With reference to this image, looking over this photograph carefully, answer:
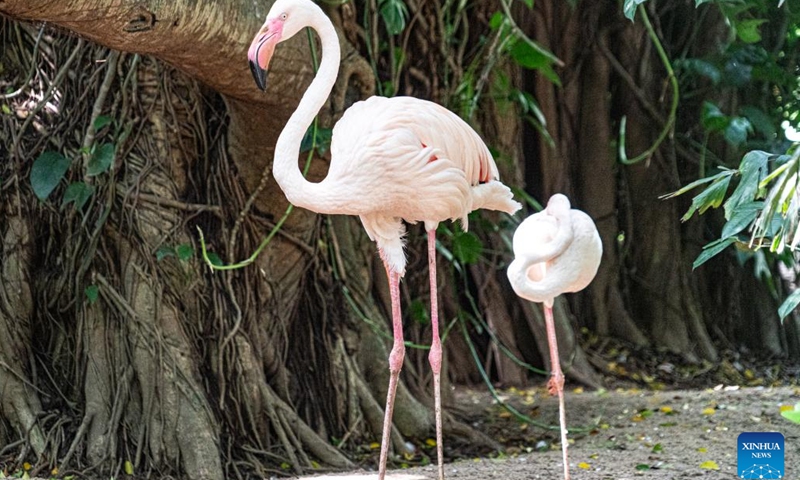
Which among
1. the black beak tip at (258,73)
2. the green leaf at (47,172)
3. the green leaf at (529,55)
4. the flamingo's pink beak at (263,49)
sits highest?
the green leaf at (529,55)

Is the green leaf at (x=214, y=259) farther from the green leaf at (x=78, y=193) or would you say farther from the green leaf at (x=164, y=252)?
the green leaf at (x=78, y=193)

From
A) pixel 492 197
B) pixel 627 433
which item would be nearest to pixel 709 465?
pixel 627 433

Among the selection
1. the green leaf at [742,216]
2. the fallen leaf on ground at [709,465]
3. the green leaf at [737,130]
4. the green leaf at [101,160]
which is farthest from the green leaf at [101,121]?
the green leaf at [737,130]

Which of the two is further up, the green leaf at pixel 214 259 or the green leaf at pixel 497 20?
the green leaf at pixel 497 20

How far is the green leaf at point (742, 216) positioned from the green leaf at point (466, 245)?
2588 mm

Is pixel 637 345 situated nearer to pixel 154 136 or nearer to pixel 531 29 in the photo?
pixel 531 29

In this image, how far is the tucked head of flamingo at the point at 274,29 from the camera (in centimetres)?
342

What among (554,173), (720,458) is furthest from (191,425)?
(554,173)

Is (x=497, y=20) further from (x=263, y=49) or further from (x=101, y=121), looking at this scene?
(x=263, y=49)

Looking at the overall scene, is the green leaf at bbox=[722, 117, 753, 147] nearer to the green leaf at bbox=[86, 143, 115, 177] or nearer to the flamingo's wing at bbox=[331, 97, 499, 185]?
the flamingo's wing at bbox=[331, 97, 499, 185]

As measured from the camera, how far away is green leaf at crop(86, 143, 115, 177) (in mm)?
4879

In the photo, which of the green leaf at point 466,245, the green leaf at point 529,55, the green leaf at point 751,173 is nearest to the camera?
the green leaf at point 751,173

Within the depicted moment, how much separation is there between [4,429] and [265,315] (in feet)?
4.48

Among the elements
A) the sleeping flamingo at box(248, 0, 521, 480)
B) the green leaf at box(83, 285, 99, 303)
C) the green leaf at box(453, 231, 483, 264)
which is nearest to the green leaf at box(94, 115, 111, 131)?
the green leaf at box(83, 285, 99, 303)
